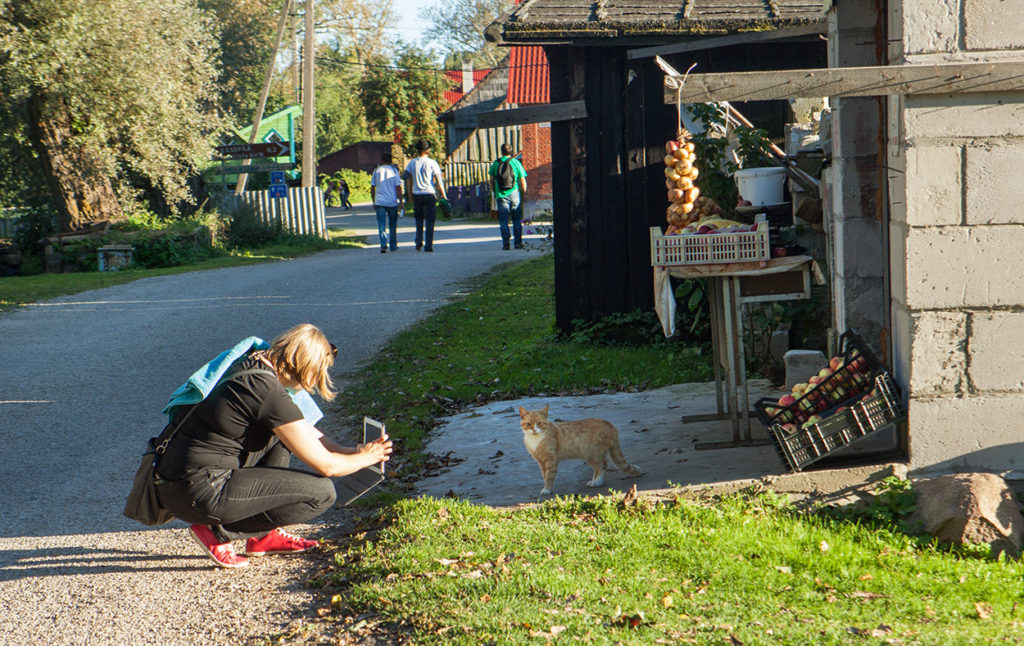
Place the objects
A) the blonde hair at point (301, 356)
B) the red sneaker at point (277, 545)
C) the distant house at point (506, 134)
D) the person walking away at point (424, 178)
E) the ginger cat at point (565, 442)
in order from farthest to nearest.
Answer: the distant house at point (506, 134), the person walking away at point (424, 178), the ginger cat at point (565, 442), the red sneaker at point (277, 545), the blonde hair at point (301, 356)

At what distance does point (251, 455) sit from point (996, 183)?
3.94 metres

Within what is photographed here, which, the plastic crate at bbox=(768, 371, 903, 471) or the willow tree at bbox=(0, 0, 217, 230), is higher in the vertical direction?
the willow tree at bbox=(0, 0, 217, 230)

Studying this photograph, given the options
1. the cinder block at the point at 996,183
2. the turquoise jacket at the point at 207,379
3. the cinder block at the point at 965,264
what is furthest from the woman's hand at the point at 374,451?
the cinder block at the point at 996,183

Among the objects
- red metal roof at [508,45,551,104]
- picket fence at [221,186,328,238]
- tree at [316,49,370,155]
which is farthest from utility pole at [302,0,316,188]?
tree at [316,49,370,155]

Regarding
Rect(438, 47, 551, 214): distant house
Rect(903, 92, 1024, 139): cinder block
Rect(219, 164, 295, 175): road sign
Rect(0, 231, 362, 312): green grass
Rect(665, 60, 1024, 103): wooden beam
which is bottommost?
Rect(0, 231, 362, 312): green grass

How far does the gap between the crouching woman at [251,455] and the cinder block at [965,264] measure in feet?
9.27

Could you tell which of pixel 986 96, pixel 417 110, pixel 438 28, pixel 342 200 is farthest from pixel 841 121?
pixel 438 28

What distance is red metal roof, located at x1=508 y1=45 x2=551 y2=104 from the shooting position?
86.2ft

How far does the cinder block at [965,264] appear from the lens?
486cm

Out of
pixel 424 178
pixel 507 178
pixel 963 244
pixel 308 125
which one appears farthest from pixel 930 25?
pixel 308 125

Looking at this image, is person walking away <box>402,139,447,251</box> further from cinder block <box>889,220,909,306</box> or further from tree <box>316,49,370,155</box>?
tree <box>316,49,370,155</box>

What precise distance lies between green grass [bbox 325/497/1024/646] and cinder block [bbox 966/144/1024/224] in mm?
1670

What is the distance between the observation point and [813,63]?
904cm

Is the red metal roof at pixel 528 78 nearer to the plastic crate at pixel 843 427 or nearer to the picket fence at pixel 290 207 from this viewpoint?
the picket fence at pixel 290 207
